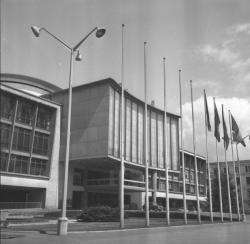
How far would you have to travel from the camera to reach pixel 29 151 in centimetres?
5778

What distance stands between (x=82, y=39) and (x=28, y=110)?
37109 millimetres

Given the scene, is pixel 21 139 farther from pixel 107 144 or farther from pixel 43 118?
pixel 107 144

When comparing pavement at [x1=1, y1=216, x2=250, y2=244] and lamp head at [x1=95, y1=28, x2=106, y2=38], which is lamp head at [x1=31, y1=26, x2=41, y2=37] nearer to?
lamp head at [x1=95, y1=28, x2=106, y2=38]

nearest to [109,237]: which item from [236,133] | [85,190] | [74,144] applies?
[236,133]

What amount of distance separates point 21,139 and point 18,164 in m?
4.12

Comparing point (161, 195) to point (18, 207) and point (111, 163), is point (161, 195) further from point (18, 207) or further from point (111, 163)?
point (18, 207)

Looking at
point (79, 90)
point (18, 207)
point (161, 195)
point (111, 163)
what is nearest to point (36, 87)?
point (79, 90)

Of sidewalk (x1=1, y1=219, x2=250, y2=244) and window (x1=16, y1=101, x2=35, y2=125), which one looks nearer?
sidewalk (x1=1, y1=219, x2=250, y2=244)

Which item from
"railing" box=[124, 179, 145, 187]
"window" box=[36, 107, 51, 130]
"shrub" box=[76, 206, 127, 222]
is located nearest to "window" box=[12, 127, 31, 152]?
"window" box=[36, 107, 51, 130]

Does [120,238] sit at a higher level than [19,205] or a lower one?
lower

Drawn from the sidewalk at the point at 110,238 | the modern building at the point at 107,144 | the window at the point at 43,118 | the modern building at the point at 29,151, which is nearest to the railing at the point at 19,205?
the modern building at the point at 29,151

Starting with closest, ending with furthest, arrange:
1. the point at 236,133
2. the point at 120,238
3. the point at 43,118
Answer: the point at 120,238
the point at 236,133
the point at 43,118

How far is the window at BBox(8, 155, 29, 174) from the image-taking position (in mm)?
54438

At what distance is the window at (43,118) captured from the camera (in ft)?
199
